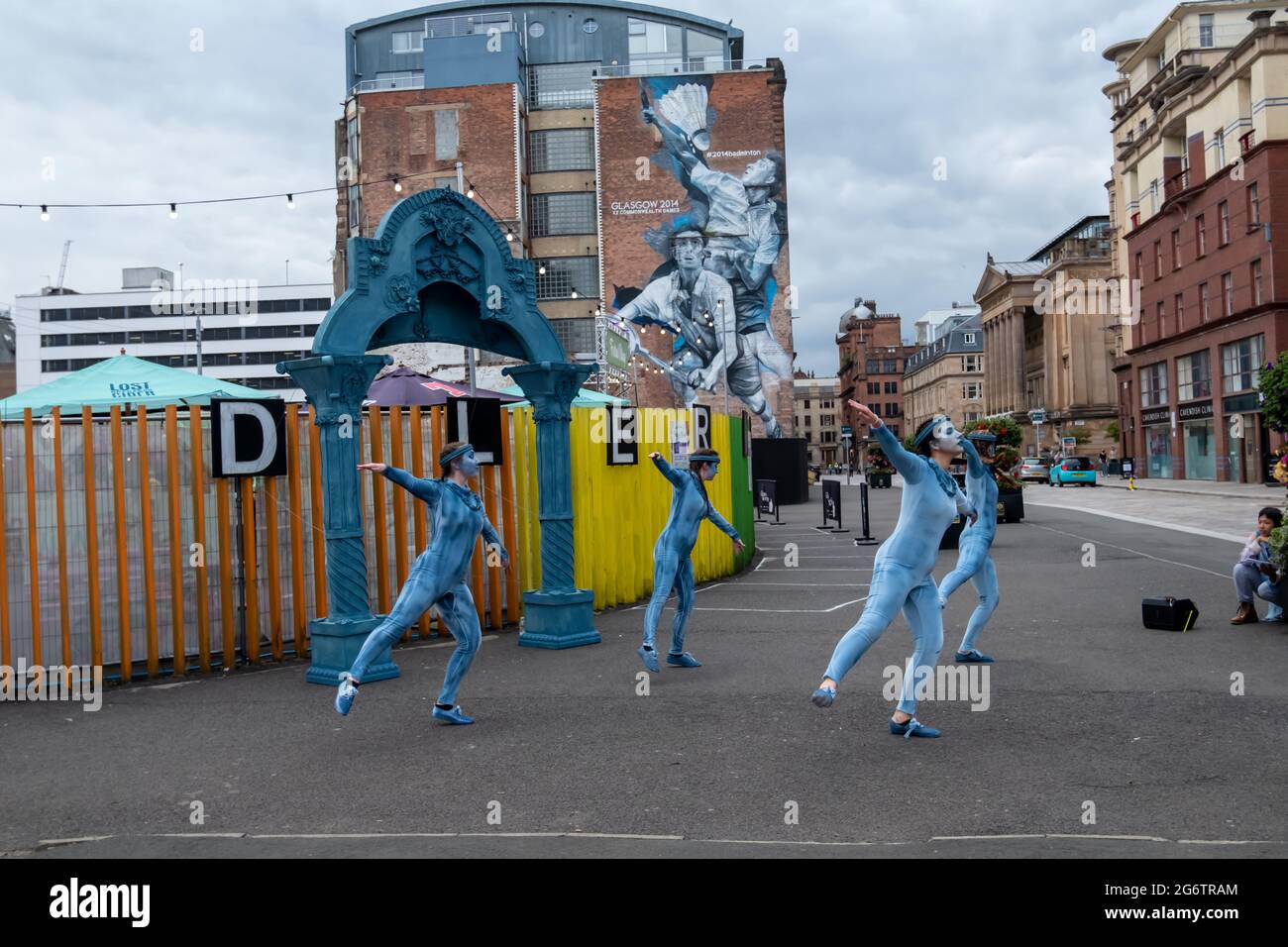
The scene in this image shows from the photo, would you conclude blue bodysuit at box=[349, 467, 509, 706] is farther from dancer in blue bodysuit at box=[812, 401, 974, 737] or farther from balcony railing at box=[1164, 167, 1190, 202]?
balcony railing at box=[1164, 167, 1190, 202]

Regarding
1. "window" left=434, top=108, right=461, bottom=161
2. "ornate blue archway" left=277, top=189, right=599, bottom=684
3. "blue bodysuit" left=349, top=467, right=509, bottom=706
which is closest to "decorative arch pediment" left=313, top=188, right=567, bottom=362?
"ornate blue archway" left=277, top=189, right=599, bottom=684

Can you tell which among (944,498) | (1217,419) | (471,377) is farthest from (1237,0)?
(944,498)

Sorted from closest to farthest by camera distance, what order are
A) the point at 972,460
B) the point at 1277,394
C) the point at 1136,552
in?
the point at 972,460, the point at 1136,552, the point at 1277,394

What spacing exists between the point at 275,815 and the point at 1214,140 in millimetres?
52878

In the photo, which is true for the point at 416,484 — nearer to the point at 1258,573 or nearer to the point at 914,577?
the point at 914,577

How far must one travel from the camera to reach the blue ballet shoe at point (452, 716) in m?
7.33

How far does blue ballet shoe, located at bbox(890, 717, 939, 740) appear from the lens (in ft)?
21.9

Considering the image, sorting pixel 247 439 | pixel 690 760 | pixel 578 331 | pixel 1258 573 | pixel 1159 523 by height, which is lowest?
pixel 690 760

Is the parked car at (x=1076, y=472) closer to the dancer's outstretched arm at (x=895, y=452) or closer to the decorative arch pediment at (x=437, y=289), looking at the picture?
the decorative arch pediment at (x=437, y=289)

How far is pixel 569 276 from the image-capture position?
5650 cm

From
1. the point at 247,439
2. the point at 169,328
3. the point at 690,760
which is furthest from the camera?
the point at 169,328

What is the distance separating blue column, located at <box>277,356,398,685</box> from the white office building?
95838 mm

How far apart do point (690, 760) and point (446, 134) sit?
52.8m

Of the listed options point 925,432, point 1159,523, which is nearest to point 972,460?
point 925,432
